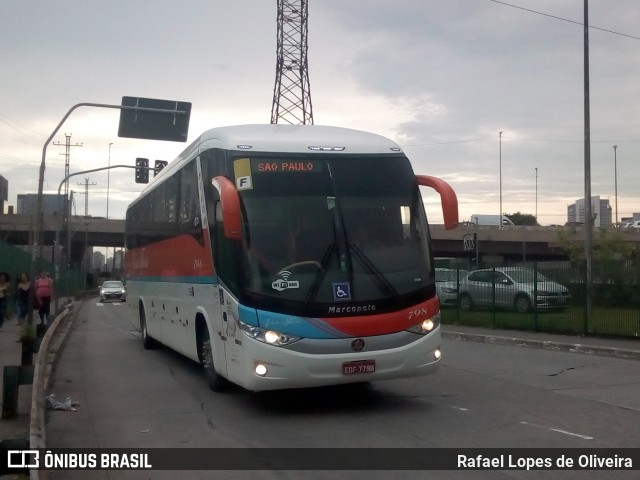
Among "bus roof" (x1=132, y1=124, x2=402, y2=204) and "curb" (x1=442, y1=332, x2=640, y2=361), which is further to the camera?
"curb" (x1=442, y1=332, x2=640, y2=361)

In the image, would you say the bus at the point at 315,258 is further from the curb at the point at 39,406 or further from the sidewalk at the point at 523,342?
the sidewalk at the point at 523,342

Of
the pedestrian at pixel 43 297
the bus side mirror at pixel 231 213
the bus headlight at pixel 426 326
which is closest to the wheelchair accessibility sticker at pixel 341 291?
the bus headlight at pixel 426 326

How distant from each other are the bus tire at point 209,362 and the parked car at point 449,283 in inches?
549

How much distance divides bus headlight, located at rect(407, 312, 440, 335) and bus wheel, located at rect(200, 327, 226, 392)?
3227 mm

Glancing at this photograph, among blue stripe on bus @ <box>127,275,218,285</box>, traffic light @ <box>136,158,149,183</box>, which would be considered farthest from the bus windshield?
traffic light @ <box>136,158,149,183</box>

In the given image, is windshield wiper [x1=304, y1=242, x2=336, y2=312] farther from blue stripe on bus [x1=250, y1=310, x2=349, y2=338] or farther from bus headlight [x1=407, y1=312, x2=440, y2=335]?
bus headlight [x1=407, y1=312, x2=440, y2=335]

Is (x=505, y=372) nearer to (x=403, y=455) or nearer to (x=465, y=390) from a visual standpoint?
(x=465, y=390)

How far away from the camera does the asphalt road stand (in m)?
8.60

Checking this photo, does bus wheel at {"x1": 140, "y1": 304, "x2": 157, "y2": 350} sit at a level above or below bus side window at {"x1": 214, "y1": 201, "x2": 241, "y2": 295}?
below

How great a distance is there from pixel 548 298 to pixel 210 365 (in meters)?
11.4

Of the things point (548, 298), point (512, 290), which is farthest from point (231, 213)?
point (512, 290)

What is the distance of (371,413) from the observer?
1029cm

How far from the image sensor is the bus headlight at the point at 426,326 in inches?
394

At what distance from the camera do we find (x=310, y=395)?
1173 cm
